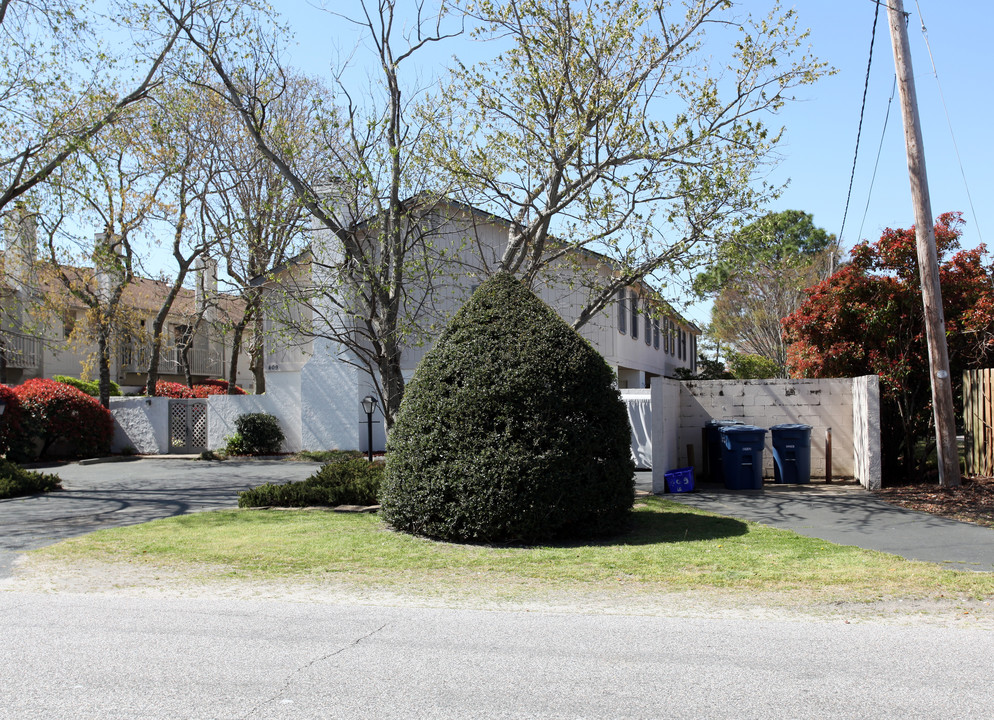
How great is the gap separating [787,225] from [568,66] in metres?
4.72

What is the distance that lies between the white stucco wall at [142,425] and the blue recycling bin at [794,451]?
19.1m

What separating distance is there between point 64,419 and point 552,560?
20.2m

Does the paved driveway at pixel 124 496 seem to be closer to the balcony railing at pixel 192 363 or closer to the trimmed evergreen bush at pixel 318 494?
the trimmed evergreen bush at pixel 318 494

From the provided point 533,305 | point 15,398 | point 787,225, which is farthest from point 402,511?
point 15,398

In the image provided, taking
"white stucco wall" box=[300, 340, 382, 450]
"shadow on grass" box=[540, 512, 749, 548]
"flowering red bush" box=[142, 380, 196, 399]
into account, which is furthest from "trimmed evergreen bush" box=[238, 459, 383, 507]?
"flowering red bush" box=[142, 380, 196, 399]

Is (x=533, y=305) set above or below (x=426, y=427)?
above

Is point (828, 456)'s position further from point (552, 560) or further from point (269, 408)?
point (269, 408)

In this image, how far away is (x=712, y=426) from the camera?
15.1 m

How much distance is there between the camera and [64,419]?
23.7m

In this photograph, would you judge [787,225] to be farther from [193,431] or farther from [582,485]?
[193,431]

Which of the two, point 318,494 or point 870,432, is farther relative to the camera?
point 870,432

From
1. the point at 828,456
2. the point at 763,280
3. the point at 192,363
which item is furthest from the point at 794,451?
the point at 192,363

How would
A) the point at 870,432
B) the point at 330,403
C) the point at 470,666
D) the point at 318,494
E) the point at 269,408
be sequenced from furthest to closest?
the point at 269,408
the point at 330,403
the point at 870,432
the point at 318,494
the point at 470,666

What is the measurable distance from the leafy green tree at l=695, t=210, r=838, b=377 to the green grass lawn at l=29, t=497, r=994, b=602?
452 cm
